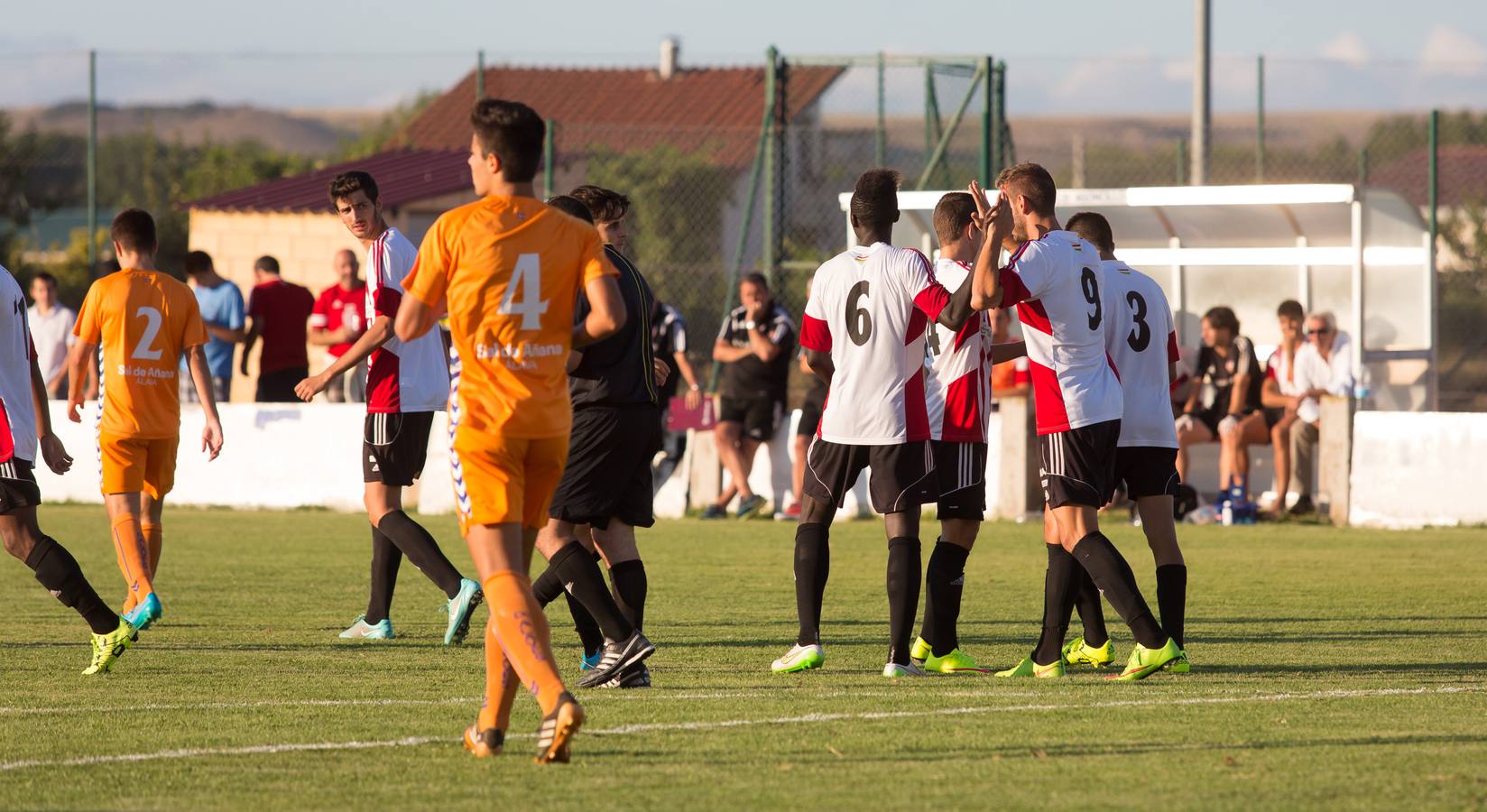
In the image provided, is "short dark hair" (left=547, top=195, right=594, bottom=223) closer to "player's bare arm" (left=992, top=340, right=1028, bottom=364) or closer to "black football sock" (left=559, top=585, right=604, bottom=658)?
"black football sock" (left=559, top=585, right=604, bottom=658)

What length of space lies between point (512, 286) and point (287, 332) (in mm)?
12868

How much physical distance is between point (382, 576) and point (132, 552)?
3.66 ft

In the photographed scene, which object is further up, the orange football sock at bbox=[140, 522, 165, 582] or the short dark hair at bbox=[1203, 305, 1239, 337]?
the short dark hair at bbox=[1203, 305, 1239, 337]

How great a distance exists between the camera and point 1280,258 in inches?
731

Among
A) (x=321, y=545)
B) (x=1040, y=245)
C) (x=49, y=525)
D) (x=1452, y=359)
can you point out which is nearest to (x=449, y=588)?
(x=1040, y=245)

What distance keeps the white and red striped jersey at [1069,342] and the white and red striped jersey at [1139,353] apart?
20cm

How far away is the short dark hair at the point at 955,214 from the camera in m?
7.75

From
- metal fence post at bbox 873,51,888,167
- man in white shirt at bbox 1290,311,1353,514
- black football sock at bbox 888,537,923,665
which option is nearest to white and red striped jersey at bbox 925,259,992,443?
black football sock at bbox 888,537,923,665

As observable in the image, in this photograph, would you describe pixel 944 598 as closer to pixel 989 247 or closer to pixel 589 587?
pixel 589 587

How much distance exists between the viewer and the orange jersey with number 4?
17.9 ft

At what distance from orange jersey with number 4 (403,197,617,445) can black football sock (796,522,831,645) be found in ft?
7.53

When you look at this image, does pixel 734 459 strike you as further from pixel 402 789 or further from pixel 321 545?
pixel 402 789

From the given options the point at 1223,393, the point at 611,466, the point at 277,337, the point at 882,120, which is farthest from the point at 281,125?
the point at 611,466

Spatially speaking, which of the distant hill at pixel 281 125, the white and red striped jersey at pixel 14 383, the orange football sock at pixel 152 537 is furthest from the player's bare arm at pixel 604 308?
the distant hill at pixel 281 125
